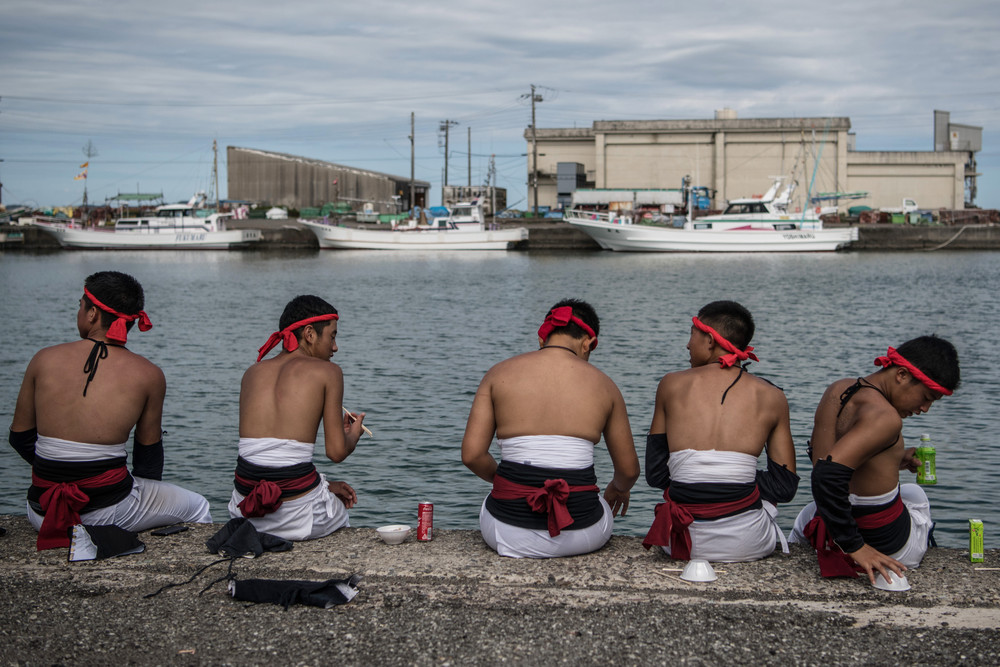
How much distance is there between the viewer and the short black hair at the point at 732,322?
4.51 m

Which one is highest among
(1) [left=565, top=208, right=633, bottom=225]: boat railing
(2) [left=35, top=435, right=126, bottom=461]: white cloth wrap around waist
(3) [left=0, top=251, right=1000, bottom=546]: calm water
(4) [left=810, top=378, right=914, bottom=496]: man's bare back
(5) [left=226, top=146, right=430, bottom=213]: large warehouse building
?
(5) [left=226, top=146, right=430, bottom=213]: large warehouse building

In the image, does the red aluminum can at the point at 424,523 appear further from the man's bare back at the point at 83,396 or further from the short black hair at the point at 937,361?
the short black hair at the point at 937,361

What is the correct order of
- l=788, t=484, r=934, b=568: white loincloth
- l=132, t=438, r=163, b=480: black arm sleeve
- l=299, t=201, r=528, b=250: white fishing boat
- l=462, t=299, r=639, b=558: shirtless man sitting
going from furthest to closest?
l=299, t=201, r=528, b=250: white fishing boat
l=132, t=438, r=163, b=480: black arm sleeve
l=462, t=299, r=639, b=558: shirtless man sitting
l=788, t=484, r=934, b=568: white loincloth

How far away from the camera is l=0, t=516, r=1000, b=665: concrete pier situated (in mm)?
3605

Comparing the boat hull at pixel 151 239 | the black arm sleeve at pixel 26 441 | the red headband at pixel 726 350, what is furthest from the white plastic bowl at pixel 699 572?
the boat hull at pixel 151 239

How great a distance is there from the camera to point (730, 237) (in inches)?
2312

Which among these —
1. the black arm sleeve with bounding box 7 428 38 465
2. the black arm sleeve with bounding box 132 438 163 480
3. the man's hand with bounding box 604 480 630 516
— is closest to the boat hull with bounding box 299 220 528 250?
the black arm sleeve with bounding box 132 438 163 480

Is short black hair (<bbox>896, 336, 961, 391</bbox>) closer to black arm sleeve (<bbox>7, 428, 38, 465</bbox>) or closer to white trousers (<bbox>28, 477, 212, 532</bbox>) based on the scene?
white trousers (<bbox>28, 477, 212, 532</bbox>)

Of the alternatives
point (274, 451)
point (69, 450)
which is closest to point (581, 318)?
point (274, 451)

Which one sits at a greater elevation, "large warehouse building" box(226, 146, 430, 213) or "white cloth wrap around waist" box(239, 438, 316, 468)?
"large warehouse building" box(226, 146, 430, 213)

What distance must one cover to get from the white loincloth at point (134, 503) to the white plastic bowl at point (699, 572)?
8.50ft

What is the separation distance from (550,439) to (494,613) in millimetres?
855

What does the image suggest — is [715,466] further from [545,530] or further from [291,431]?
[291,431]

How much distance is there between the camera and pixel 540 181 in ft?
233
